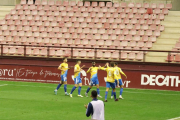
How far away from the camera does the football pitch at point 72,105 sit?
17797mm

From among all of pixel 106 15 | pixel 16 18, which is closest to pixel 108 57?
pixel 106 15

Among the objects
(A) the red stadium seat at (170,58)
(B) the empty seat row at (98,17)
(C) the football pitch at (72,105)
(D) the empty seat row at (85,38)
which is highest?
(B) the empty seat row at (98,17)

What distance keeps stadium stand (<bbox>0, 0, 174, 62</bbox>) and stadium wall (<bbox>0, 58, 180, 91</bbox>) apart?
0.74 metres

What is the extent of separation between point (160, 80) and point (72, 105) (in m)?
9.71

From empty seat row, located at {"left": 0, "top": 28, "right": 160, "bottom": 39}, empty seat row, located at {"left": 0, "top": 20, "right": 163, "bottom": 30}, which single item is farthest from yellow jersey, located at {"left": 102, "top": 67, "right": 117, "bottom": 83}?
empty seat row, located at {"left": 0, "top": 20, "right": 163, "bottom": 30}

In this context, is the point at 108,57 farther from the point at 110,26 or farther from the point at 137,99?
the point at 137,99

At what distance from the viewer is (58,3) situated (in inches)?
1496

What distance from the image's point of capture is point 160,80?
28.8 meters

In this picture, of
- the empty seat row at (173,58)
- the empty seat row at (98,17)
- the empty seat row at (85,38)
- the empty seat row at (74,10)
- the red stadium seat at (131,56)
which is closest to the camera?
the empty seat row at (173,58)

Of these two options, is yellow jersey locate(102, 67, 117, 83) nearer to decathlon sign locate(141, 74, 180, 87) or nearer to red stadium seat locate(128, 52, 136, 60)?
decathlon sign locate(141, 74, 180, 87)

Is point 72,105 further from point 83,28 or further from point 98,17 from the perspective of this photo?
point 98,17

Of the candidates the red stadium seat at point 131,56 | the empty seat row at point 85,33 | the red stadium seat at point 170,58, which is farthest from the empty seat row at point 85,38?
the red stadium seat at point 170,58

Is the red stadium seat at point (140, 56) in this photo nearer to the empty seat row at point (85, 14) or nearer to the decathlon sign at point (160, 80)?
the decathlon sign at point (160, 80)

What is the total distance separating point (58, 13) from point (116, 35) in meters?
6.05
